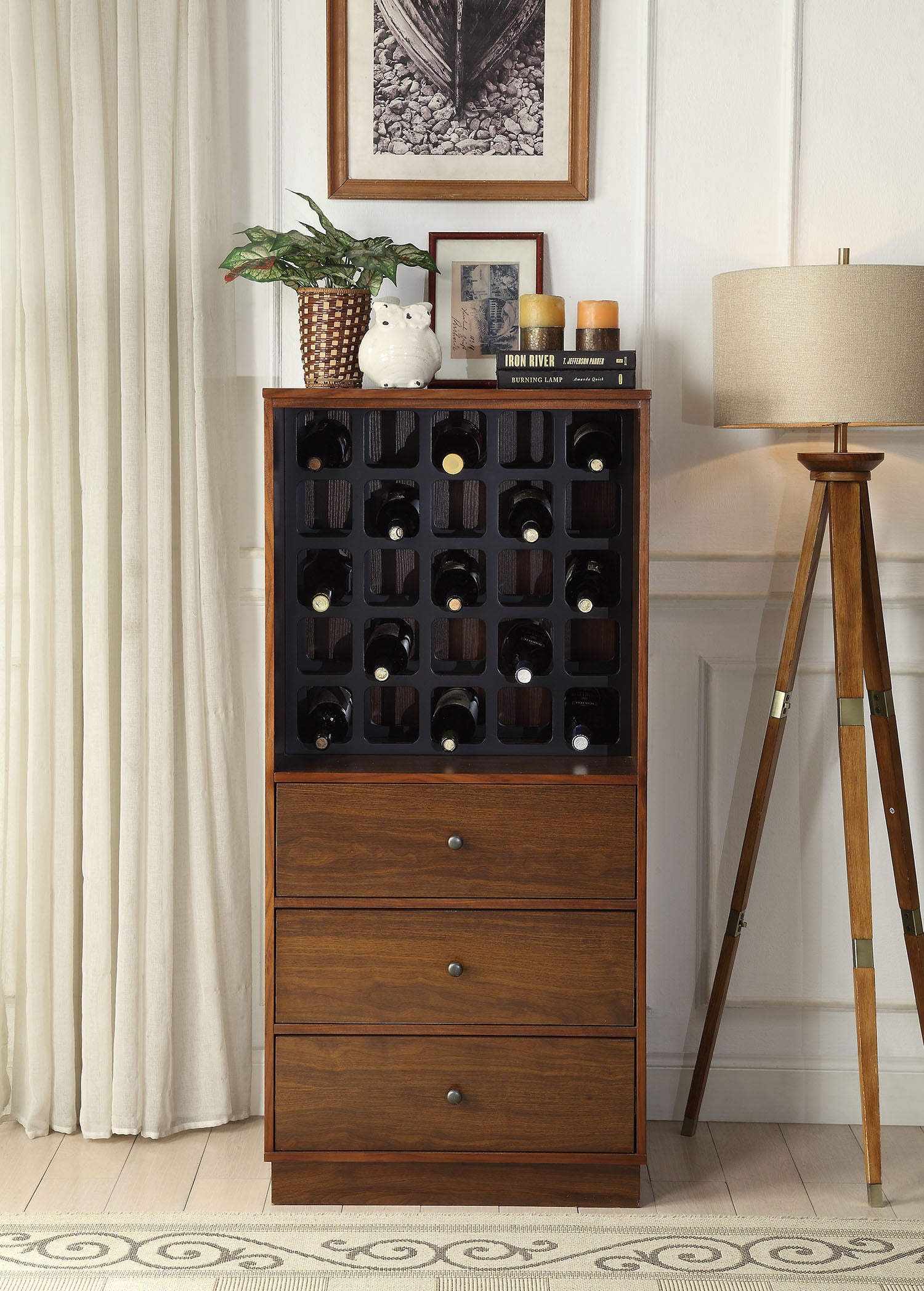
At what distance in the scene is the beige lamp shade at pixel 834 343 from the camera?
2.16 m

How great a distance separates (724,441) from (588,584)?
0.54m

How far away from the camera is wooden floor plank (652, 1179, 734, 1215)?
234 cm

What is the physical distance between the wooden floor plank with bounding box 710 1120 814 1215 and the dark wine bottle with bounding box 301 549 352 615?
147 cm

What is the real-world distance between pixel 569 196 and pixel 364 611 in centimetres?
103

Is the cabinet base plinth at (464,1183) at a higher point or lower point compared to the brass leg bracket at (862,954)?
lower

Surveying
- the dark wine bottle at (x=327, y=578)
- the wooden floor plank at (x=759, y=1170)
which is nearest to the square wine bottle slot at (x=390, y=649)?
the dark wine bottle at (x=327, y=578)

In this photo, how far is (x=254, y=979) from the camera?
A: 8.91 ft

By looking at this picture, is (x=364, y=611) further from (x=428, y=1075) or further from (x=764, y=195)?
(x=764, y=195)

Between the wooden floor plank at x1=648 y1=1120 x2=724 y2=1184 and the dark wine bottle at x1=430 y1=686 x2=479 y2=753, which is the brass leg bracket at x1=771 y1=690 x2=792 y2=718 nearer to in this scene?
the dark wine bottle at x1=430 y1=686 x2=479 y2=753

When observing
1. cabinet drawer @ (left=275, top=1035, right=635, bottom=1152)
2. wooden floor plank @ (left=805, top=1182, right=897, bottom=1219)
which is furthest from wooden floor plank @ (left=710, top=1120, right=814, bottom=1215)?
cabinet drawer @ (left=275, top=1035, right=635, bottom=1152)

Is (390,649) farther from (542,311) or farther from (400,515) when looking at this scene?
(542,311)

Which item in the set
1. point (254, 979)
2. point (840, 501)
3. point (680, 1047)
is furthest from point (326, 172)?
point (680, 1047)

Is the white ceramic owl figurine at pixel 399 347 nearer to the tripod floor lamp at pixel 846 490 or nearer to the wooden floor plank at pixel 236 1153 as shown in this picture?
the tripod floor lamp at pixel 846 490

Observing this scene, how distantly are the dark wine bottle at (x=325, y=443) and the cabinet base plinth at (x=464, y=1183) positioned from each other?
1.42 m
